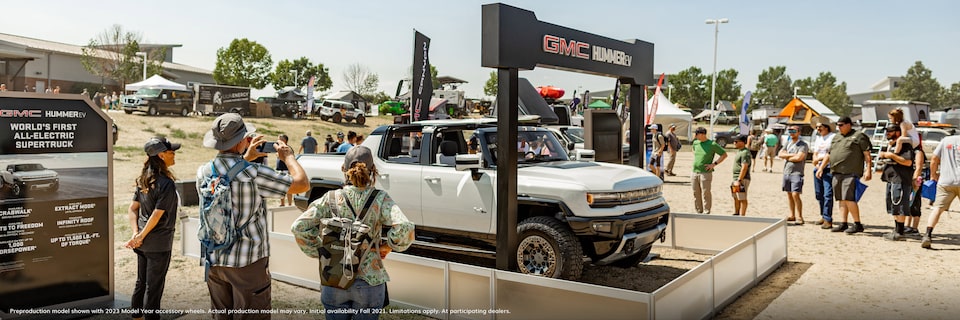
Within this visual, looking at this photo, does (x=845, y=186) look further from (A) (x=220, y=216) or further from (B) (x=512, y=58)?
(A) (x=220, y=216)

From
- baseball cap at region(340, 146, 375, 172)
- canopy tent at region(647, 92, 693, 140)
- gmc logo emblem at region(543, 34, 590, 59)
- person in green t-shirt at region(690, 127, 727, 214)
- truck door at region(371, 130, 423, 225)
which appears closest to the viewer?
baseball cap at region(340, 146, 375, 172)

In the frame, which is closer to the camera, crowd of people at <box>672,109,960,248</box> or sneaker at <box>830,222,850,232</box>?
crowd of people at <box>672,109,960,248</box>

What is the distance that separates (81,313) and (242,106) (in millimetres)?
37596

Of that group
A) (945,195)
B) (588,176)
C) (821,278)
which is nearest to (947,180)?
(945,195)

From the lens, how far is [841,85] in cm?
9288

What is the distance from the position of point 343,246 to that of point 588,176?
11.5 feet

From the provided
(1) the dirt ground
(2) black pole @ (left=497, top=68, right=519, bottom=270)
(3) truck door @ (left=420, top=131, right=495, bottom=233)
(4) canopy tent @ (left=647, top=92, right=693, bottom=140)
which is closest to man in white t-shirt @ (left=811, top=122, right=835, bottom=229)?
(1) the dirt ground

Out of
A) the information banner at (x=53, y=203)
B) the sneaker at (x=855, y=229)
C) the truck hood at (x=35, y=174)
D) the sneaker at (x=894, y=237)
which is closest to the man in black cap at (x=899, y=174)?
the sneaker at (x=894, y=237)

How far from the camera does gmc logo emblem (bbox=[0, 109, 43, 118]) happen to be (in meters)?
5.41

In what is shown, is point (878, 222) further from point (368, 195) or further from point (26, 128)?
point (26, 128)

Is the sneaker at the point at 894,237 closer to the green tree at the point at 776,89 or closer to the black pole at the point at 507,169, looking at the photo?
the black pole at the point at 507,169

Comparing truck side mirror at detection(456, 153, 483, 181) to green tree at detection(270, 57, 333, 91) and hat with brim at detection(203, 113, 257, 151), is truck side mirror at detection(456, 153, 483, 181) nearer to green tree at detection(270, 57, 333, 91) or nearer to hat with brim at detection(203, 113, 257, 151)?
hat with brim at detection(203, 113, 257, 151)

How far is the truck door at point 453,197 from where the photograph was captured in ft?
22.9

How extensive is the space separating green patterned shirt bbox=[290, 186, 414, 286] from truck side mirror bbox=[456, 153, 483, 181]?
2.95 m
